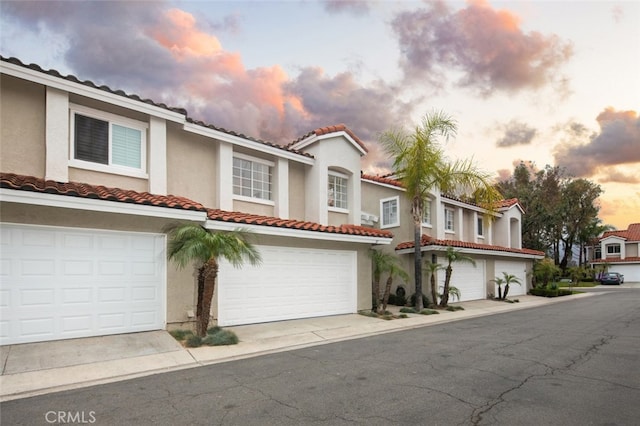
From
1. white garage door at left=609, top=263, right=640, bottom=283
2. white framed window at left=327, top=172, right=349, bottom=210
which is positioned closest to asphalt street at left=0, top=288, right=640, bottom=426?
white framed window at left=327, top=172, right=349, bottom=210

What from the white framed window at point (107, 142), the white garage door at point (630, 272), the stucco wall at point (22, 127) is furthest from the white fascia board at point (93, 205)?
the white garage door at point (630, 272)

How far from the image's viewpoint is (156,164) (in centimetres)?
1128

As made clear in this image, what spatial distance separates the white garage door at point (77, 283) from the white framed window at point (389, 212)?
12.7 m

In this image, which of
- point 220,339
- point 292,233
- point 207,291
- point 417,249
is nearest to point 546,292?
point 417,249

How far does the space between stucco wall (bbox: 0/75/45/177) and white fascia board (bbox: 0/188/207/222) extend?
208cm

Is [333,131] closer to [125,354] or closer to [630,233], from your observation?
[125,354]

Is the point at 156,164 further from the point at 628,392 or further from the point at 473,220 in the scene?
the point at 473,220

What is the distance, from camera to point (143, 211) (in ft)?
30.2

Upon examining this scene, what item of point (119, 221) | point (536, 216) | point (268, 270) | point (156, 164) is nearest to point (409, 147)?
point (268, 270)

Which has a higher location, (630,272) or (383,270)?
(383,270)

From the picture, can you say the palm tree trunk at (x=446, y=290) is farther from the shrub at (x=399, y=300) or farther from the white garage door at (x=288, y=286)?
the white garage door at (x=288, y=286)

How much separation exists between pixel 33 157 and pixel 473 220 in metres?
24.8

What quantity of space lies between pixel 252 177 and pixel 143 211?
548cm

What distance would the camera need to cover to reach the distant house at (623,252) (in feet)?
166
